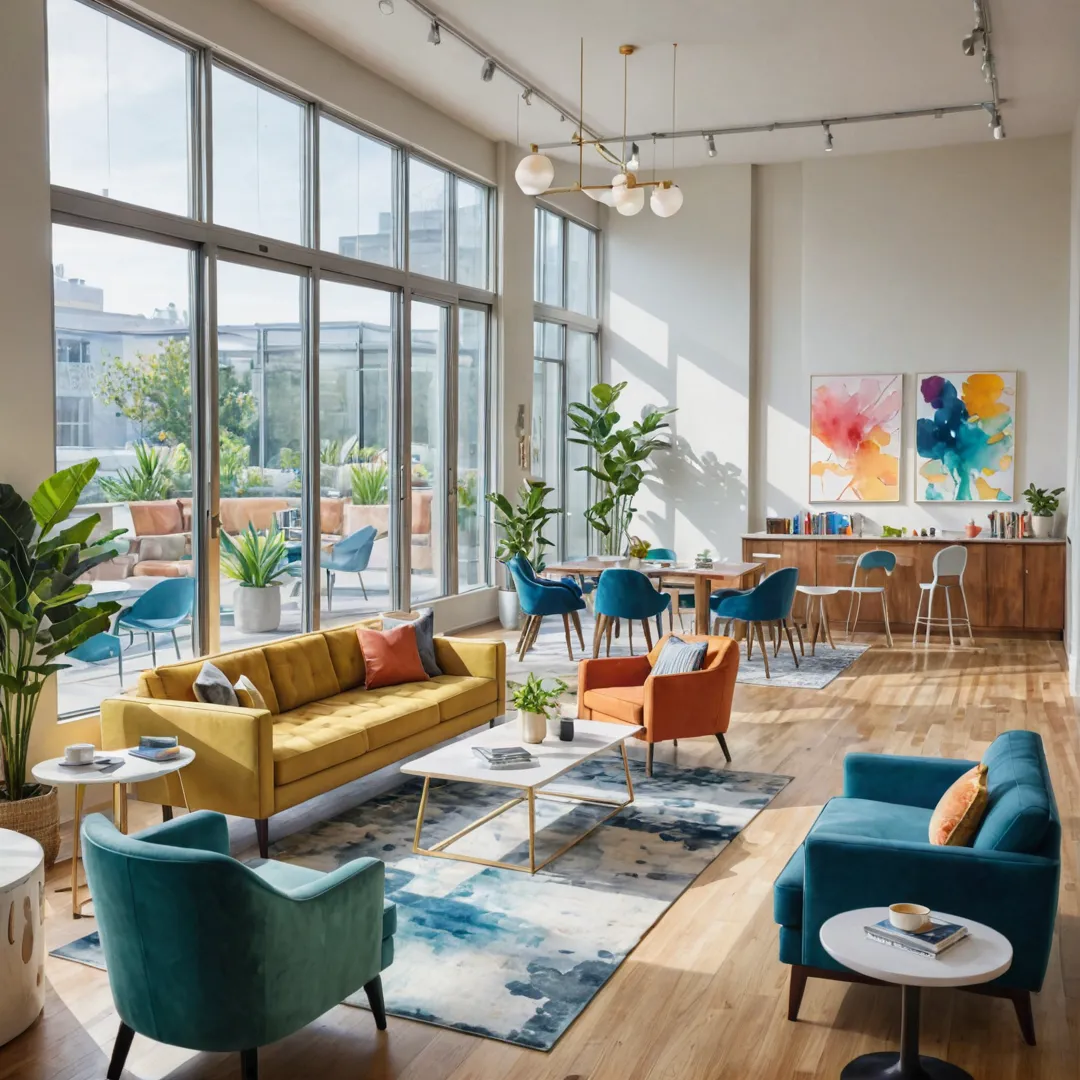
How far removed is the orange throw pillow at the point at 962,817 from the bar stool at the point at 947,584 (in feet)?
22.3

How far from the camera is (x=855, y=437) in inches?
459

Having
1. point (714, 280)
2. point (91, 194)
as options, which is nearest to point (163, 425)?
point (91, 194)

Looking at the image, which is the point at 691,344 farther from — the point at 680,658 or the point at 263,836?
the point at 263,836

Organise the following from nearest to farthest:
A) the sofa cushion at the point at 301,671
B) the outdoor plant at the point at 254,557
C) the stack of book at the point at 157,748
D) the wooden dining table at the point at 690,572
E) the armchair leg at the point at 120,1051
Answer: the armchair leg at the point at 120,1051 < the stack of book at the point at 157,748 < the sofa cushion at the point at 301,671 < the outdoor plant at the point at 254,557 < the wooden dining table at the point at 690,572

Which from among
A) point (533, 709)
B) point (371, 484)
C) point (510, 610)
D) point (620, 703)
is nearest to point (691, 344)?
point (510, 610)

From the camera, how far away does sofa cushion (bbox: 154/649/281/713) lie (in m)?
5.13

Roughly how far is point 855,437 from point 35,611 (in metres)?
8.74

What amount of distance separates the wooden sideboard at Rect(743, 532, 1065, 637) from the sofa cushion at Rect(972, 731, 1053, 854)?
715 cm

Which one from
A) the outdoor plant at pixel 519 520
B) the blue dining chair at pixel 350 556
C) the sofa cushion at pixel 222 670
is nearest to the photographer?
the sofa cushion at pixel 222 670

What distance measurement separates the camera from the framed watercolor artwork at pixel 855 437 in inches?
453

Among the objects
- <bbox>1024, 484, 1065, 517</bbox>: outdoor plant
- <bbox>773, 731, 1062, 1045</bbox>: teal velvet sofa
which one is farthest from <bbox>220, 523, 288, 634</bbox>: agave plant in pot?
<bbox>1024, 484, 1065, 517</bbox>: outdoor plant

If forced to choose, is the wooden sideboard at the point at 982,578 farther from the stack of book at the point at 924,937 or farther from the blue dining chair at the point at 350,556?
the stack of book at the point at 924,937

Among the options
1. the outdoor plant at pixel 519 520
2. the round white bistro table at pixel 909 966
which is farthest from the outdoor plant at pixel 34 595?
the outdoor plant at pixel 519 520

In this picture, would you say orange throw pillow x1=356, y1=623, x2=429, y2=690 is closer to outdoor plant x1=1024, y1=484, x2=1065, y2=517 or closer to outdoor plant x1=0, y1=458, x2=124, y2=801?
outdoor plant x1=0, y1=458, x2=124, y2=801
